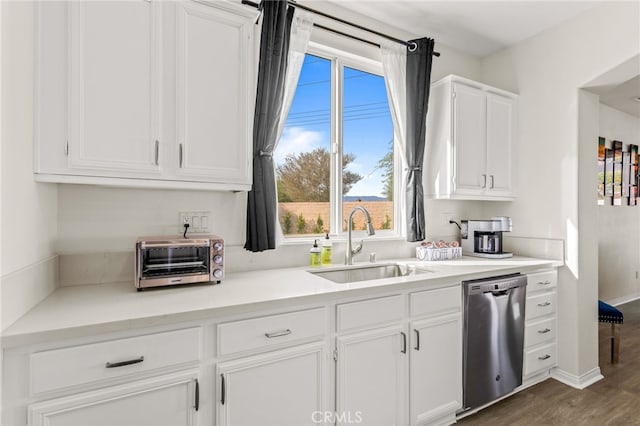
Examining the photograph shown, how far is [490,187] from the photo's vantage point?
113 inches

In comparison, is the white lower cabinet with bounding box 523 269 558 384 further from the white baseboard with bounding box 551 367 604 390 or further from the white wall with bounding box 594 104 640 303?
the white wall with bounding box 594 104 640 303

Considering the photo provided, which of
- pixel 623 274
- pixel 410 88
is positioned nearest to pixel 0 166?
pixel 410 88

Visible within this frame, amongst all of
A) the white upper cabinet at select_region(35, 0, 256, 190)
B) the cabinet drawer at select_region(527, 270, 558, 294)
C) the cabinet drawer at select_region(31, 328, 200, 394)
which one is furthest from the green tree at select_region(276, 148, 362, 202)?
the cabinet drawer at select_region(527, 270, 558, 294)

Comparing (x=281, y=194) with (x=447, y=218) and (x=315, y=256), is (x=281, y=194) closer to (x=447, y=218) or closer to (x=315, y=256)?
(x=315, y=256)

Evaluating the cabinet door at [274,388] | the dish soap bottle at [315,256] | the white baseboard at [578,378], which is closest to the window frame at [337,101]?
the dish soap bottle at [315,256]

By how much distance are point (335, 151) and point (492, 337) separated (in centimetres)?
168

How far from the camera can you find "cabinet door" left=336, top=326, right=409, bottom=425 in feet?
5.45

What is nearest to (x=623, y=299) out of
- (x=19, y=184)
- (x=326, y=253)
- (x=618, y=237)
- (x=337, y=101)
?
(x=618, y=237)

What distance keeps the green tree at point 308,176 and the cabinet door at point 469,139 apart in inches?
35.5

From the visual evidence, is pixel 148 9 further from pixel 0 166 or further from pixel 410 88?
pixel 410 88

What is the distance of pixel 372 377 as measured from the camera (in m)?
1.74

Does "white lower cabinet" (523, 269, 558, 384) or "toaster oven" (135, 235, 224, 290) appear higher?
"toaster oven" (135, 235, 224, 290)

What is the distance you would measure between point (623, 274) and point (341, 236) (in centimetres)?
467

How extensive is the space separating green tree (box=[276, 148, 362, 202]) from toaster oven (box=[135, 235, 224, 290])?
30.8 inches
